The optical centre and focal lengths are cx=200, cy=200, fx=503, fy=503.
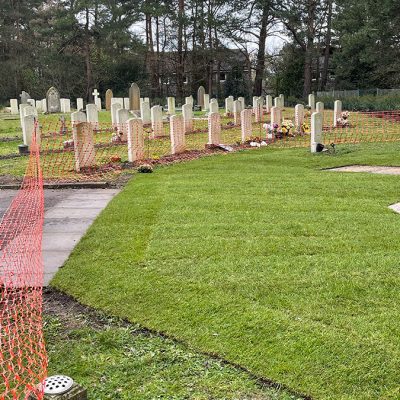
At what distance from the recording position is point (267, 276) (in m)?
4.49

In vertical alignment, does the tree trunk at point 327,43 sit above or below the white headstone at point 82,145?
above

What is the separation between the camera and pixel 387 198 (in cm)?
762

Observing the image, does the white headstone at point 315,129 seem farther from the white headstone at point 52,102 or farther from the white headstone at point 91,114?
the white headstone at point 52,102

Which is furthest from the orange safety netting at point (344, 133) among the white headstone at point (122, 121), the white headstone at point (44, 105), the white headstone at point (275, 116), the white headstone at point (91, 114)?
the white headstone at point (44, 105)

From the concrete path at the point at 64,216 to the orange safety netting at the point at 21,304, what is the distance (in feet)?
0.36

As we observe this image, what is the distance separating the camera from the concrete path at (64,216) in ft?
17.7

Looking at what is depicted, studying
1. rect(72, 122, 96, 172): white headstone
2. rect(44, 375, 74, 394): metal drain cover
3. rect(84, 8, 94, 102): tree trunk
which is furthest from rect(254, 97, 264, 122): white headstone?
rect(84, 8, 94, 102): tree trunk

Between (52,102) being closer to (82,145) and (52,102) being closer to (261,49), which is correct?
(261,49)

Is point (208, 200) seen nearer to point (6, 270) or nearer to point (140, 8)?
point (6, 270)

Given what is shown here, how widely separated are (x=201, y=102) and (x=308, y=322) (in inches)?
1302

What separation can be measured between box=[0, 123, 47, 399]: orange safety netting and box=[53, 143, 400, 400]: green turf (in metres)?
0.35

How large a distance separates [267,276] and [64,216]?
3713 mm

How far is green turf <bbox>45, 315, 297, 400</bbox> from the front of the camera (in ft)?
9.69

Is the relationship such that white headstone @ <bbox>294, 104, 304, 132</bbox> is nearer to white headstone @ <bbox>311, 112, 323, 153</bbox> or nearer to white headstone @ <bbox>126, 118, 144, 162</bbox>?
white headstone @ <bbox>311, 112, 323, 153</bbox>
